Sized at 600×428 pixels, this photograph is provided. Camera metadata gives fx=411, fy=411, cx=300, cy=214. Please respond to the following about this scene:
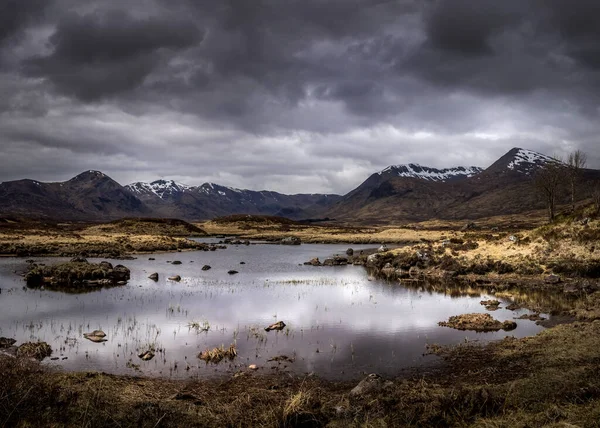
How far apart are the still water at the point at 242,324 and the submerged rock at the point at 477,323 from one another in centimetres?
75

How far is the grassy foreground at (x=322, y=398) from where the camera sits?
9.71 meters

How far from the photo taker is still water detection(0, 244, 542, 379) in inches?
762

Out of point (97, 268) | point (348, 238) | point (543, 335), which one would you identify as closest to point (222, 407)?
point (543, 335)

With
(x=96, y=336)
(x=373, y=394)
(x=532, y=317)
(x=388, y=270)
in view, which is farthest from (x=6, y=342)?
(x=388, y=270)

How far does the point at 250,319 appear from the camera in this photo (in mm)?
28391

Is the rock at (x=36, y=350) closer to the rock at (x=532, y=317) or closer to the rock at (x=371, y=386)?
the rock at (x=371, y=386)

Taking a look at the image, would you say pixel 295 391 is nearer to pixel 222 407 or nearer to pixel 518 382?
pixel 222 407

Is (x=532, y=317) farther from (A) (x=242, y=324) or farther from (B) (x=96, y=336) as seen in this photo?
(B) (x=96, y=336)

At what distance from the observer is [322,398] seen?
556 inches

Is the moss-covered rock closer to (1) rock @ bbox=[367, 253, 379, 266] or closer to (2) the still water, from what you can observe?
(2) the still water

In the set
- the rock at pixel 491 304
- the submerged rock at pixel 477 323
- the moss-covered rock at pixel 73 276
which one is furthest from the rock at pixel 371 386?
the moss-covered rock at pixel 73 276

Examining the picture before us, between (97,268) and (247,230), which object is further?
(247,230)

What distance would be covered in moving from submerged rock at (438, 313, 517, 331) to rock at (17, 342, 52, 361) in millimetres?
22804

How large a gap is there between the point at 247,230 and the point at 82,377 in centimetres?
16437
